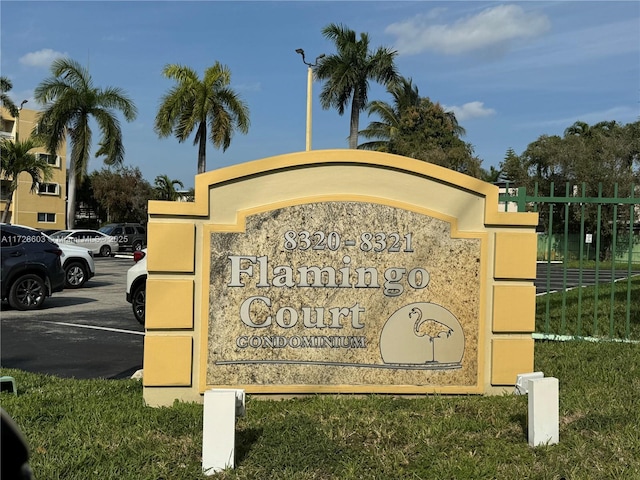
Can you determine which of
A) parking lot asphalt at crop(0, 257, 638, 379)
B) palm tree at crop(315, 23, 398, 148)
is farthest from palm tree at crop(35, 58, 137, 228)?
parking lot asphalt at crop(0, 257, 638, 379)

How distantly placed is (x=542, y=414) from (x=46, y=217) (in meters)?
55.2

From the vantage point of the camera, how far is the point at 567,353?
23.2ft

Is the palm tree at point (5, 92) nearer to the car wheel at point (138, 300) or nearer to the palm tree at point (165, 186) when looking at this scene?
the palm tree at point (165, 186)

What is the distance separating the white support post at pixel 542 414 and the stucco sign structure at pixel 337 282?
1257mm

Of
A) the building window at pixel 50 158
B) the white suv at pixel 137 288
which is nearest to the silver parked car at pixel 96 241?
the building window at pixel 50 158

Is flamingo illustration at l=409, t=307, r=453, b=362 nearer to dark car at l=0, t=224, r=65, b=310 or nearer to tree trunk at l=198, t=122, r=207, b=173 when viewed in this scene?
dark car at l=0, t=224, r=65, b=310

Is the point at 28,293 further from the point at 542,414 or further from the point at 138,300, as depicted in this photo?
the point at 542,414

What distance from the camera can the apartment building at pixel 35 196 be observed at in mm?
50500

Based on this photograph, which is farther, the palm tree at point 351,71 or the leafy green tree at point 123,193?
the leafy green tree at point 123,193

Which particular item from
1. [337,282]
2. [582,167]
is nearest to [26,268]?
[337,282]

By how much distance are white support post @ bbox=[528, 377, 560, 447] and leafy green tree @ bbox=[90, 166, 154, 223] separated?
164 ft

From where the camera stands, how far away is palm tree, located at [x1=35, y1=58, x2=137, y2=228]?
3041 centimetres

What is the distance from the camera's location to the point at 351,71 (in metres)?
28.7

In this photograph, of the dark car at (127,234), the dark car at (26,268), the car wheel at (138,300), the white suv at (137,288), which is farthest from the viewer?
the dark car at (127,234)
